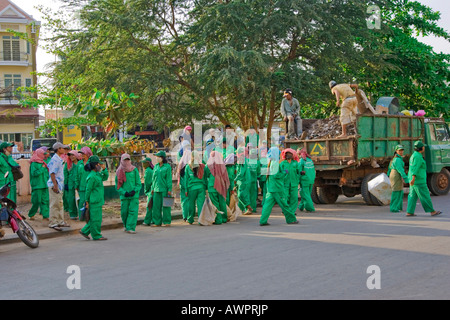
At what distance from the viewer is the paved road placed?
18.6 feet

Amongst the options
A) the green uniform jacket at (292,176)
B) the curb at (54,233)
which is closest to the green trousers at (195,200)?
the curb at (54,233)

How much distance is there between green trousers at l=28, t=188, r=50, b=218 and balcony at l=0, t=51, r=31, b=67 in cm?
3337

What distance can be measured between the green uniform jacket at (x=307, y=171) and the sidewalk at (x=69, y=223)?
3162 mm

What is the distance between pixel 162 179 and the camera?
38.0 ft

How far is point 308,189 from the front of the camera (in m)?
13.7

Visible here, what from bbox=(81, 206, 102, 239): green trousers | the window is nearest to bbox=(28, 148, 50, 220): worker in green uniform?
bbox=(81, 206, 102, 239): green trousers

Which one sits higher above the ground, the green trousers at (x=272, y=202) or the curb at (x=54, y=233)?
the green trousers at (x=272, y=202)

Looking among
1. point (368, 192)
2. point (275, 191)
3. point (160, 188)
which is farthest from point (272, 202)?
point (368, 192)

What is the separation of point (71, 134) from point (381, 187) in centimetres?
2295

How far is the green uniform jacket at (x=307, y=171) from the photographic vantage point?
1357cm

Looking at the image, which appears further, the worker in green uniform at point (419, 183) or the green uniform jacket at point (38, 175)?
the worker in green uniform at point (419, 183)

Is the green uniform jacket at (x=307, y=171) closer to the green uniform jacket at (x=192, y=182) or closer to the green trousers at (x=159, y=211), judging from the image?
the green uniform jacket at (x=192, y=182)
